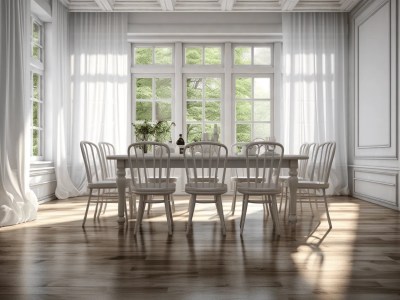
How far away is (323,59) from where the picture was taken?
7.22 m

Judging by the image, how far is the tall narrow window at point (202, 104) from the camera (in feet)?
25.0

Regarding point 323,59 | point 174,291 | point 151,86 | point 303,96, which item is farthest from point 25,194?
point 323,59

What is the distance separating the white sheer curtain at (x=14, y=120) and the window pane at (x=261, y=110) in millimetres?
4063

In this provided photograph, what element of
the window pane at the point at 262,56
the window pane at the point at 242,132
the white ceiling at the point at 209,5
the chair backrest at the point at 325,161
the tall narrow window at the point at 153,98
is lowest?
the chair backrest at the point at 325,161

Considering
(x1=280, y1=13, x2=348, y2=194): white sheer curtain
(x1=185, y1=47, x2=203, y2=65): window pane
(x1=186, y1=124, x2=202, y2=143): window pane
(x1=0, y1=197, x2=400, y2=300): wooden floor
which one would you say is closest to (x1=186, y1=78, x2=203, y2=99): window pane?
(x1=185, y1=47, x2=203, y2=65): window pane

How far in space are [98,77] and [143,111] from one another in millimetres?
995

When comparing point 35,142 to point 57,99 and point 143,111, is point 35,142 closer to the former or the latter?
point 57,99

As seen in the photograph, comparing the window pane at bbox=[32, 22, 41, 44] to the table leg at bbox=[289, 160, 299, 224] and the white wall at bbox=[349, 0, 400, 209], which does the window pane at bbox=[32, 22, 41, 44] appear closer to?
the table leg at bbox=[289, 160, 299, 224]

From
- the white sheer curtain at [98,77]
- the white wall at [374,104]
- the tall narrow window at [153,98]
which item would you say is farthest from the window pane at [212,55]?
the white wall at [374,104]

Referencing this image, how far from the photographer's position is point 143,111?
764 centimetres

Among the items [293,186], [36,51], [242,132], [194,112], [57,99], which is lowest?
[293,186]

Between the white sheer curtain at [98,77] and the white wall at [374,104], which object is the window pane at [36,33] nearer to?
the white sheer curtain at [98,77]

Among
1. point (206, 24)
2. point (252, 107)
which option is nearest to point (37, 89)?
point (206, 24)

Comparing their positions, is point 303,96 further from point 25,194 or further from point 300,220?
point 25,194
